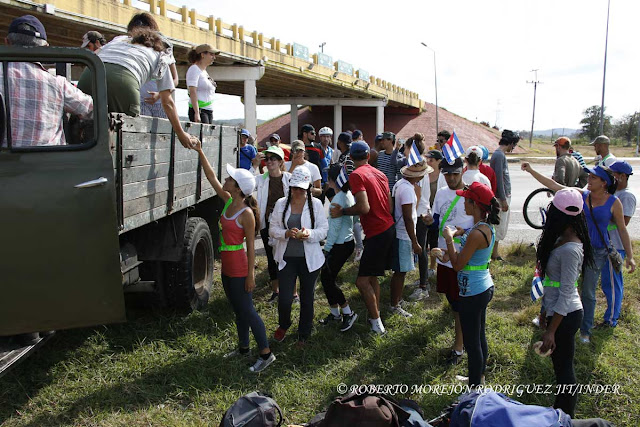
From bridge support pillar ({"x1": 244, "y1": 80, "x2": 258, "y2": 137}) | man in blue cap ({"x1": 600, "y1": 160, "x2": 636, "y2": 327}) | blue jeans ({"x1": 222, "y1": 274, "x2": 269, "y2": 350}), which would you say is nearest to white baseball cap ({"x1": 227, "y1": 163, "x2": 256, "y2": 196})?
blue jeans ({"x1": 222, "y1": 274, "x2": 269, "y2": 350})

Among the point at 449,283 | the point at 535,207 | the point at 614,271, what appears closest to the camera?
the point at 449,283

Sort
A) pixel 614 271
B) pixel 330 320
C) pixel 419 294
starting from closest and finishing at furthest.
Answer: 1. pixel 614 271
2. pixel 330 320
3. pixel 419 294

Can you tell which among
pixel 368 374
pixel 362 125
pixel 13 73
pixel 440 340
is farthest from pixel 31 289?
pixel 362 125

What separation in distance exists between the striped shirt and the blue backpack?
2712 millimetres

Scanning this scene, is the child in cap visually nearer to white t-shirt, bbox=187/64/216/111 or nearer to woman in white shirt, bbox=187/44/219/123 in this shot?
woman in white shirt, bbox=187/44/219/123

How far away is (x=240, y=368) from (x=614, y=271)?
3376 mm

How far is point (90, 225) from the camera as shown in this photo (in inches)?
119

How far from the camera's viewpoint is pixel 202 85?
19.9 ft

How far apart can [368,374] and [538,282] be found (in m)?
1.46

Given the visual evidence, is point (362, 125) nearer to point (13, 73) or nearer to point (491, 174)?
point (491, 174)

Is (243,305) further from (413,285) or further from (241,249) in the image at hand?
(413,285)

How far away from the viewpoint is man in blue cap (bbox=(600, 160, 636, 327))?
4691 mm

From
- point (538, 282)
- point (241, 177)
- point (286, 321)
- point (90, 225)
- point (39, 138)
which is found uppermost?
point (39, 138)

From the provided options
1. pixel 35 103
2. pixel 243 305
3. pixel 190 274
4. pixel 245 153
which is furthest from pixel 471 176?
pixel 35 103
